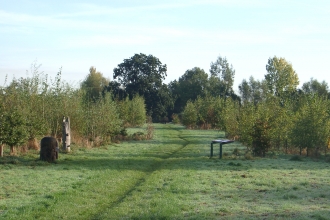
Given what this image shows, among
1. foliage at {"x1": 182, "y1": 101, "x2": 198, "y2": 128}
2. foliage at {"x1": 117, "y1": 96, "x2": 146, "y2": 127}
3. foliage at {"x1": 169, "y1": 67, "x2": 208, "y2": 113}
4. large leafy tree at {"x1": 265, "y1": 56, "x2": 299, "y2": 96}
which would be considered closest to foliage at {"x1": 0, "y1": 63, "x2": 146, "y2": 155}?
foliage at {"x1": 117, "y1": 96, "x2": 146, "y2": 127}

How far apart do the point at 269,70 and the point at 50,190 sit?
66361 millimetres

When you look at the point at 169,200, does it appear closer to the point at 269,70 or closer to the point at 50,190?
the point at 50,190

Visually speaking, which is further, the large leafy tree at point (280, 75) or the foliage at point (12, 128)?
the large leafy tree at point (280, 75)

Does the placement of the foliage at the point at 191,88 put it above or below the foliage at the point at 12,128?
above

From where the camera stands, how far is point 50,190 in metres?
12.4

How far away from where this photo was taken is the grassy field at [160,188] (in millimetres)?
9695

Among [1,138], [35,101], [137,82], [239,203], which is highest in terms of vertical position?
[137,82]

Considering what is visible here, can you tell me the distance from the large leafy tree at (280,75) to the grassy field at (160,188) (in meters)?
53.4

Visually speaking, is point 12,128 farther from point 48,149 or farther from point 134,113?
point 134,113

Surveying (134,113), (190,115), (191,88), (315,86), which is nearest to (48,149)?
(134,113)

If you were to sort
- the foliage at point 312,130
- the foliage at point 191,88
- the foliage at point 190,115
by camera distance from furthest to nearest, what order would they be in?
the foliage at point 191,88, the foliage at point 190,115, the foliage at point 312,130

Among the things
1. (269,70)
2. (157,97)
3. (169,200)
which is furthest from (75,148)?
(269,70)

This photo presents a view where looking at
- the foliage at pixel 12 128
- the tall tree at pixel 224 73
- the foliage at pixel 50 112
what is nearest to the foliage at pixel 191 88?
the tall tree at pixel 224 73

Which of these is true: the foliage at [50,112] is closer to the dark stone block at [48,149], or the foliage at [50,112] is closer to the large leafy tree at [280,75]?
the dark stone block at [48,149]
